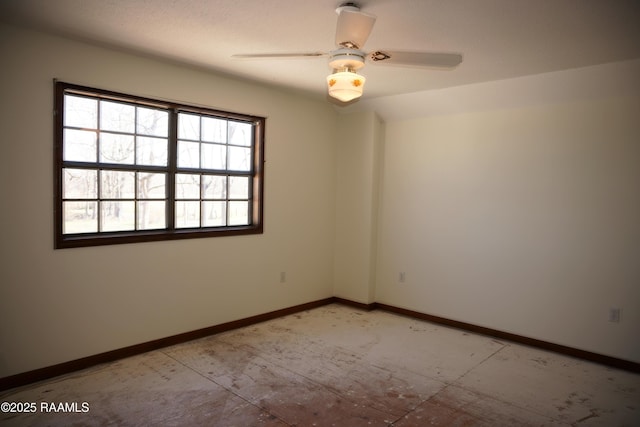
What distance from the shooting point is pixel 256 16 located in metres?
2.58

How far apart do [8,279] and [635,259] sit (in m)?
4.77

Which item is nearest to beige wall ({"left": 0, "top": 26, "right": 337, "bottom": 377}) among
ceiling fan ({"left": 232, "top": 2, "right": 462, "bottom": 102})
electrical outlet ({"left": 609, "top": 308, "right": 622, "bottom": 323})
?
ceiling fan ({"left": 232, "top": 2, "right": 462, "bottom": 102})

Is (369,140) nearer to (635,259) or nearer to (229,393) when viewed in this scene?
(635,259)

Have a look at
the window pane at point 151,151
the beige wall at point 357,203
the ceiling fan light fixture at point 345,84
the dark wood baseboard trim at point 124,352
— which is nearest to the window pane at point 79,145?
the window pane at point 151,151

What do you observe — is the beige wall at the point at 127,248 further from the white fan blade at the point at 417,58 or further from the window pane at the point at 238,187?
the white fan blade at the point at 417,58

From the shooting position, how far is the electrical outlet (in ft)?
11.7

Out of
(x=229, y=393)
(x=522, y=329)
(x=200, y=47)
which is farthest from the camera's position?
(x=522, y=329)

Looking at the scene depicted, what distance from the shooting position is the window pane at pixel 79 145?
10.6 ft

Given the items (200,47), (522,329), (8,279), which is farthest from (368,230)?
(8,279)

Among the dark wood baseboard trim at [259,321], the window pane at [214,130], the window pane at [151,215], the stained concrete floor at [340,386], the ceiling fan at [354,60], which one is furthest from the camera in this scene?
the window pane at [214,130]

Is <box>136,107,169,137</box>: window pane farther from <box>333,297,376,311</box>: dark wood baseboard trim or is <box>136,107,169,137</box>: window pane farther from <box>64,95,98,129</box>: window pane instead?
<box>333,297,376,311</box>: dark wood baseboard trim

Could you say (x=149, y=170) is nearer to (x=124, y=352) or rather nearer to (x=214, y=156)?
(x=214, y=156)

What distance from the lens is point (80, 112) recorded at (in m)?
3.29

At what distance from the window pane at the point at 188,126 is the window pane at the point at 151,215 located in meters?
0.66
